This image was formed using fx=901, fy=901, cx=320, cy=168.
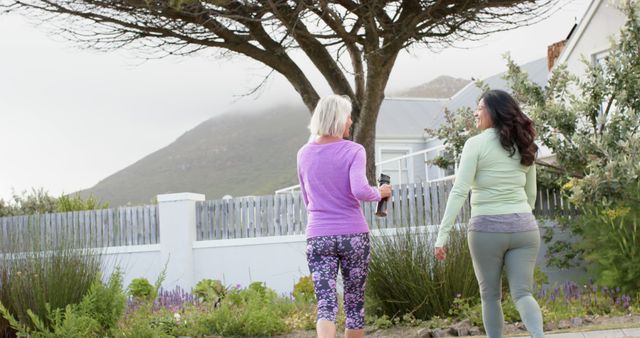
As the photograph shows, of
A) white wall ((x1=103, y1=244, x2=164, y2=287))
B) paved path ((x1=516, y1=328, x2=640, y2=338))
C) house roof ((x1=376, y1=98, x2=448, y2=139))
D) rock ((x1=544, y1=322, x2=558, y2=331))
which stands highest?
house roof ((x1=376, y1=98, x2=448, y2=139))

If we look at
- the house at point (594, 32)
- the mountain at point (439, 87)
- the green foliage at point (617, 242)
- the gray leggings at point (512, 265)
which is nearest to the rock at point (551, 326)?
the green foliage at point (617, 242)

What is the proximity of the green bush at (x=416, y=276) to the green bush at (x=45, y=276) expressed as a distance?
2567mm

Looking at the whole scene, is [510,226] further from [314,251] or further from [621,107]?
[621,107]

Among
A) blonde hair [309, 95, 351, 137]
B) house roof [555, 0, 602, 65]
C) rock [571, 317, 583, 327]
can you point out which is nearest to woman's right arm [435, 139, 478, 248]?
blonde hair [309, 95, 351, 137]

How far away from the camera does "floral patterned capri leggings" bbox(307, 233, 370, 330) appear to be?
5.51 metres

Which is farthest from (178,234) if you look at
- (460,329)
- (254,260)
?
(460,329)

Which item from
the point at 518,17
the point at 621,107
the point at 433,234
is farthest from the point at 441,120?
the point at 433,234

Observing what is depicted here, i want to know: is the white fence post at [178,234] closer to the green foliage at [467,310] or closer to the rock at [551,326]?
the green foliage at [467,310]

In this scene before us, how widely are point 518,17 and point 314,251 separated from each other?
10652 millimetres

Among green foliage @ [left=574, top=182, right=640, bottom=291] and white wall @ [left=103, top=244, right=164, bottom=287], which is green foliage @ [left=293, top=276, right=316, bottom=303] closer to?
green foliage @ [left=574, top=182, right=640, bottom=291]

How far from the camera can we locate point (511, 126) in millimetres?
5359

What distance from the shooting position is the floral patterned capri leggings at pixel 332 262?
551 cm

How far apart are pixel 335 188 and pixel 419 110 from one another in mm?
25561

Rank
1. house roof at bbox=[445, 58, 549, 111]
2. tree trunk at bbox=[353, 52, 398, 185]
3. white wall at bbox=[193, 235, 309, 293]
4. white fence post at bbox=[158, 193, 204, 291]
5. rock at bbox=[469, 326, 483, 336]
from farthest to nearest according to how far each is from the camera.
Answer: house roof at bbox=[445, 58, 549, 111], white fence post at bbox=[158, 193, 204, 291], white wall at bbox=[193, 235, 309, 293], tree trunk at bbox=[353, 52, 398, 185], rock at bbox=[469, 326, 483, 336]
